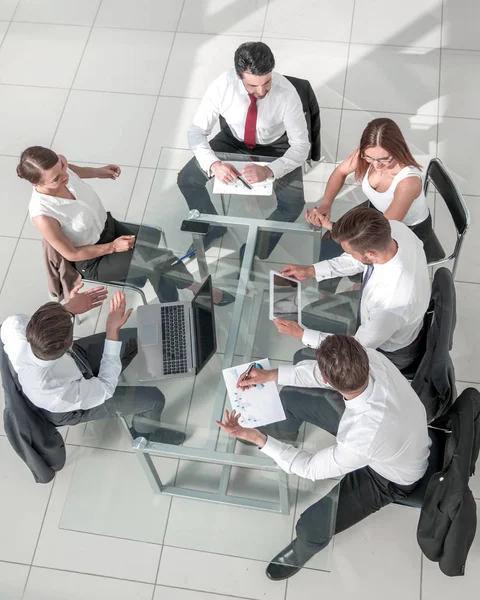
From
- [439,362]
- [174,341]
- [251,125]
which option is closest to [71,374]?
[174,341]

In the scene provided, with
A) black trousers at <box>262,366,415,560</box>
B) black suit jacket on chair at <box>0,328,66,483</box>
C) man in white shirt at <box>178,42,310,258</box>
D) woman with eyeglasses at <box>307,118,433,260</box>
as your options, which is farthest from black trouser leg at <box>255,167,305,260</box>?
black suit jacket on chair at <box>0,328,66,483</box>

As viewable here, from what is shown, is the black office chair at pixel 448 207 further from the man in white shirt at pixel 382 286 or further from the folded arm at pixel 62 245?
the folded arm at pixel 62 245

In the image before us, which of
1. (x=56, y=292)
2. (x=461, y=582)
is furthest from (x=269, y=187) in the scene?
(x=461, y=582)

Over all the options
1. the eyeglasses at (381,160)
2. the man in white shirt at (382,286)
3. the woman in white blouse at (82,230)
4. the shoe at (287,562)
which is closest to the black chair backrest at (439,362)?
the man in white shirt at (382,286)

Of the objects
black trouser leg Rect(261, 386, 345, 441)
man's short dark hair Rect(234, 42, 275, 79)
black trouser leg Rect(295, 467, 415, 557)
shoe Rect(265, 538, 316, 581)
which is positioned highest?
man's short dark hair Rect(234, 42, 275, 79)

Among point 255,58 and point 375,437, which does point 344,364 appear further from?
point 255,58

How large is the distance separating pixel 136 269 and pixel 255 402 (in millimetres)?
931

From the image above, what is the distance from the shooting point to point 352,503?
253 cm

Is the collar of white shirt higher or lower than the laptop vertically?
higher

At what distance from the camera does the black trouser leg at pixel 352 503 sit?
2.44 m

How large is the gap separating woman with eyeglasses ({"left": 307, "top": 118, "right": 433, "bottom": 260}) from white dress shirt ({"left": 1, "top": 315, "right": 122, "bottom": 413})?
1.10 meters

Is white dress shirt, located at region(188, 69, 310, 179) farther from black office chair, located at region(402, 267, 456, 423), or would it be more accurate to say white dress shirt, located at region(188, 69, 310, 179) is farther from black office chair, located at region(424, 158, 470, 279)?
black office chair, located at region(402, 267, 456, 423)

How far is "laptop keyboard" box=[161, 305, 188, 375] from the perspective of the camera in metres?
2.59

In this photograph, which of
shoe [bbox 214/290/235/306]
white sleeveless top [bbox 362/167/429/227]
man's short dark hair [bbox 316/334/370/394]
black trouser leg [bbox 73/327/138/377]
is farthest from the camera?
white sleeveless top [bbox 362/167/429/227]
